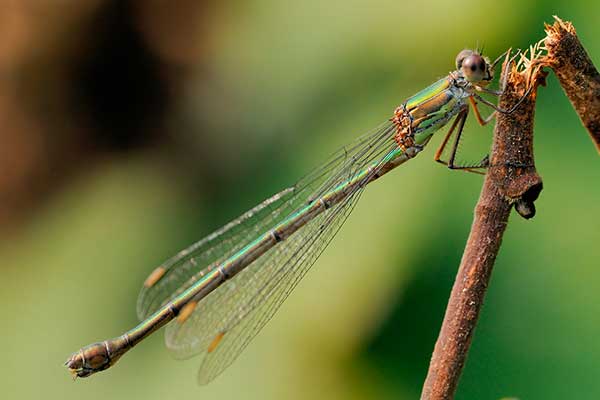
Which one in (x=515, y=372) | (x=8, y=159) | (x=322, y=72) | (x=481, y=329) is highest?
(x=8, y=159)

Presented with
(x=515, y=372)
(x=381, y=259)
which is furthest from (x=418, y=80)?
(x=515, y=372)

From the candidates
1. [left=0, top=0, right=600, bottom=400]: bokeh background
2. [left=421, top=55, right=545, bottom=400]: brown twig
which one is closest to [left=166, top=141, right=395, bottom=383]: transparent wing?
[left=0, top=0, right=600, bottom=400]: bokeh background

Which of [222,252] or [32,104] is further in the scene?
[32,104]

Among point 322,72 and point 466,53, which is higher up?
point 322,72

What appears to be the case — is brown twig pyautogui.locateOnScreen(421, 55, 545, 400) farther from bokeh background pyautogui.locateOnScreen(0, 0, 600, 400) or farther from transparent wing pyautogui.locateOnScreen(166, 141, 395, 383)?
transparent wing pyautogui.locateOnScreen(166, 141, 395, 383)

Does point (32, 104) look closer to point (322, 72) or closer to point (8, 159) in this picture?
point (8, 159)

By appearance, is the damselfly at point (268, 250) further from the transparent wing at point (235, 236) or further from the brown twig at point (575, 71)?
the brown twig at point (575, 71)

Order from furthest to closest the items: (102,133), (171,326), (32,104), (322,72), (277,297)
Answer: (32,104) → (102,133) → (322,72) → (171,326) → (277,297)
